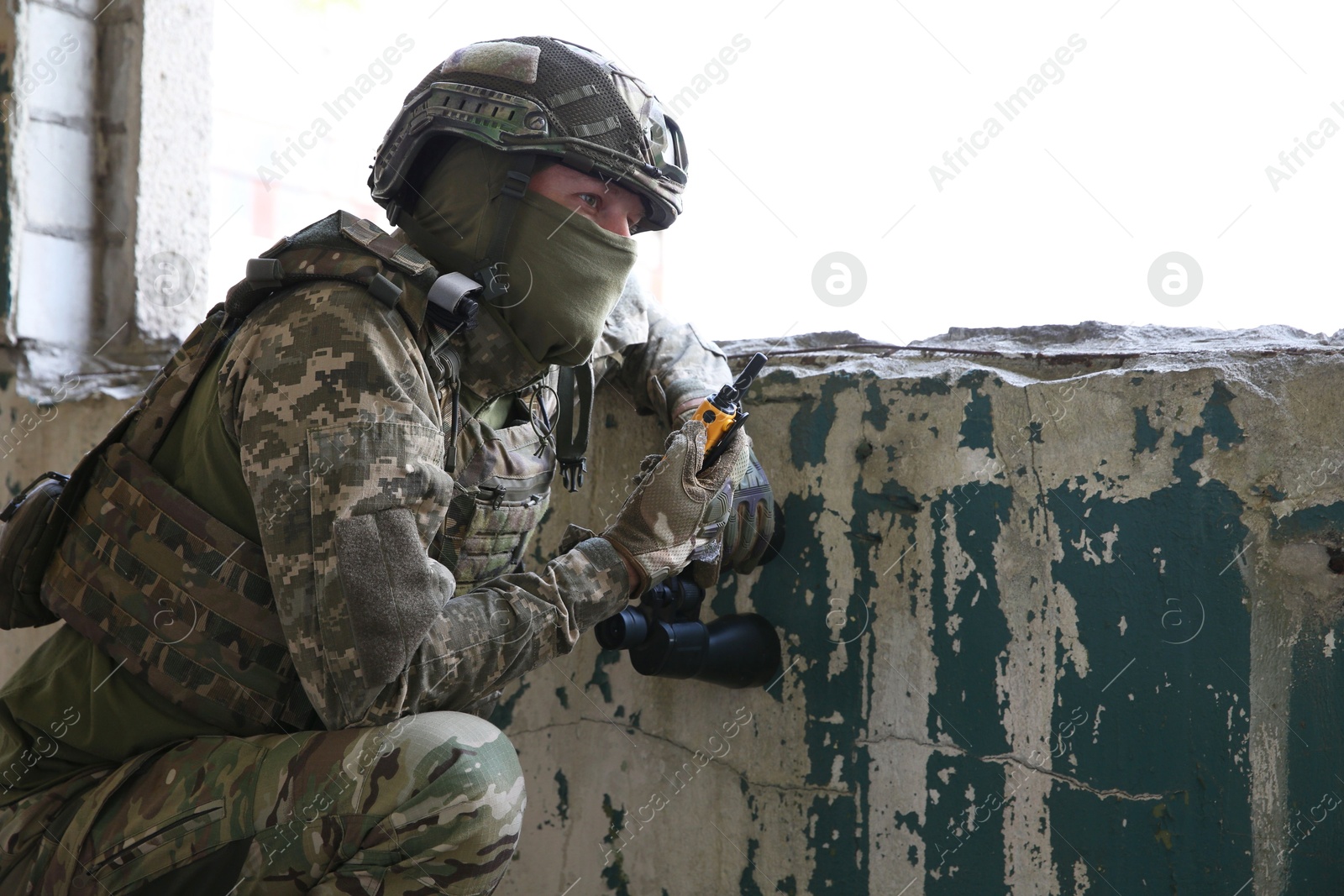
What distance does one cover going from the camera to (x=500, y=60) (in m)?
1.34

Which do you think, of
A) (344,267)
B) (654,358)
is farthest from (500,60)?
(654,358)

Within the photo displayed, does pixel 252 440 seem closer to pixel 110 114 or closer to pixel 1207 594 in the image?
pixel 1207 594

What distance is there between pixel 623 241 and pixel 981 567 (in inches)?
26.9

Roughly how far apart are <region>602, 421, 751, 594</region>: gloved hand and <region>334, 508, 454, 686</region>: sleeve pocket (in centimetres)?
31

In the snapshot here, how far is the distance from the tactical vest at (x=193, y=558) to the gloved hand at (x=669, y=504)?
1.18 feet

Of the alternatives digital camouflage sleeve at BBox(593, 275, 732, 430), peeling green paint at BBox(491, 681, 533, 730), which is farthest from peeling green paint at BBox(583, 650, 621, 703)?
digital camouflage sleeve at BBox(593, 275, 732, 430)

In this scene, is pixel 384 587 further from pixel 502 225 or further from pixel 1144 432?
pixel 1144 432

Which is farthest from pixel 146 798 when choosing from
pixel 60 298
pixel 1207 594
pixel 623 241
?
pixel 60 298

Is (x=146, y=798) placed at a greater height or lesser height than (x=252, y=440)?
lesser

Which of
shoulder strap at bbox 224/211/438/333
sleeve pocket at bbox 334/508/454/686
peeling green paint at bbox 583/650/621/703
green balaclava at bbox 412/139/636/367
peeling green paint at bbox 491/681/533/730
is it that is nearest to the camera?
sleeve pocket at bbox 334/508/454/686

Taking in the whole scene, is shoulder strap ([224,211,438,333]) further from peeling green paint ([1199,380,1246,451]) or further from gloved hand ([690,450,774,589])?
peeling green paint ([1199,380,1246,451])

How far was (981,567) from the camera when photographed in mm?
1486

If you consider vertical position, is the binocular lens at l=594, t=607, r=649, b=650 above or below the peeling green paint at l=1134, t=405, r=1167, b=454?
below

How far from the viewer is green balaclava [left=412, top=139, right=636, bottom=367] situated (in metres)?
1.32
